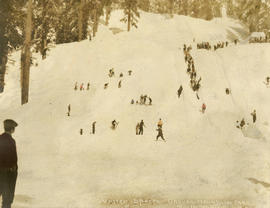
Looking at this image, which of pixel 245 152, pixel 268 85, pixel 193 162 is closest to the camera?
pixel 193 162

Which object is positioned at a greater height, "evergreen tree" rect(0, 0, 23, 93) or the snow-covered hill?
"evergreen tree" rect(0, 0, 23, 93)

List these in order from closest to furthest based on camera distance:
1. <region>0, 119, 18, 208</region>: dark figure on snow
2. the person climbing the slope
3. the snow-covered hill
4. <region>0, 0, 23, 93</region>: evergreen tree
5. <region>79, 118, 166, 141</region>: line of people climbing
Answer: <region>0, 119, 18, 208</region>: dark figure on snow → the snow-covered hill → <region>79, 118, 166, 141</region>: line of people climbing → the person climbing the slope → <region>0, 0, 23, 93</region>: evergreen tree

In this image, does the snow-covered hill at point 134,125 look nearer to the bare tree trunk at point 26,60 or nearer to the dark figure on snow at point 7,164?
the bare tree trunk at point 26,60

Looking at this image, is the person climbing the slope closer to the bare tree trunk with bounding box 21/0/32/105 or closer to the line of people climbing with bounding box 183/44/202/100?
the line of people climbing with bounding box 183/44/202/100

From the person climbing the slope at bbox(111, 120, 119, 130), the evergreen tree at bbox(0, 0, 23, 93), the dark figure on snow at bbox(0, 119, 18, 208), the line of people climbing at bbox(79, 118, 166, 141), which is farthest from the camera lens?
the evergreen tree at bbox(0, 0, 23, 93)

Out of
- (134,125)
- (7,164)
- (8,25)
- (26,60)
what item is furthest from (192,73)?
(7,164)

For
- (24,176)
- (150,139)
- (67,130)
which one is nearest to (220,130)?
(150,139)

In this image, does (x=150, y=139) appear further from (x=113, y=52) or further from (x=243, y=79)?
(x=113, y=52)

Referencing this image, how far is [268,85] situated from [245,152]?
1322cm

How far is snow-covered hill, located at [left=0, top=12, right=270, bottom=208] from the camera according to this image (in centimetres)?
1254

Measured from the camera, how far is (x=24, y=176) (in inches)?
529

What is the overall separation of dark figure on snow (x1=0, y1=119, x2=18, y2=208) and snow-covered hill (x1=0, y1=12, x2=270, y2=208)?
104 inches

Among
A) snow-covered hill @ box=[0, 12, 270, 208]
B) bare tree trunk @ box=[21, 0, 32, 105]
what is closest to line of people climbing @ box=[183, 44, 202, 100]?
snow-covered hill @ box=[0, 12, 270, 208]

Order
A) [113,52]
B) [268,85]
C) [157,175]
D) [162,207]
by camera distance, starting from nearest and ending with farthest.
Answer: [162,207], [157,175], [268,85], [113,52]
